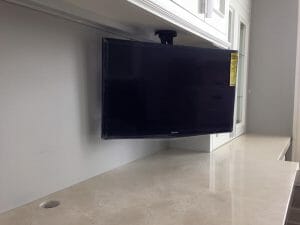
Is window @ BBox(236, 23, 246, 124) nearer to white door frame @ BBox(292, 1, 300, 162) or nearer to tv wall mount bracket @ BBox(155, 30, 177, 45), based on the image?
white door frame @ BBox(292, 1, 300, 162)

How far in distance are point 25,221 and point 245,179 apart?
0.97 metres

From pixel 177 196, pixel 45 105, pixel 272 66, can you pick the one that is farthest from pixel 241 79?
pixel 45 105

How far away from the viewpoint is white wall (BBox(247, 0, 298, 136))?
115 inches

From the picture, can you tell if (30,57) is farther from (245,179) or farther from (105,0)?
(245,179)

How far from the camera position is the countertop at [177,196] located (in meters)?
1.01

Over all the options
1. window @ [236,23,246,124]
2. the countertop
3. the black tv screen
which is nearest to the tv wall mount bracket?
the black tv screen

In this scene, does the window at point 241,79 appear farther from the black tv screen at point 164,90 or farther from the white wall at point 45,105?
the white wall at point 45,105

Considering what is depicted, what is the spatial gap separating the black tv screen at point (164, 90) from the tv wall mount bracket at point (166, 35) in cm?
6

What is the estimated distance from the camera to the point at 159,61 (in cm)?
158

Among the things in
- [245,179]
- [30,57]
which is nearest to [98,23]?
[30,57]

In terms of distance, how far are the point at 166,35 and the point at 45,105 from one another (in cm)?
74

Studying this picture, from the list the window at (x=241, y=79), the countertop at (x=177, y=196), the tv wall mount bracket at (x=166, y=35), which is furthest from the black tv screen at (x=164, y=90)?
the window at (x=241, y=79)

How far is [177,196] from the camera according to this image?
4.04 ft

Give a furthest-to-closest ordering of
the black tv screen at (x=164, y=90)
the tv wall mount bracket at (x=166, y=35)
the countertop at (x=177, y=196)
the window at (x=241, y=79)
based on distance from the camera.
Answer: the window at (x=241, y=79) < the tv wall mount bracket at (x=166, y=35) < the black tv screen at (x=164, y=90) < the countertop at (x=177, y=196)
